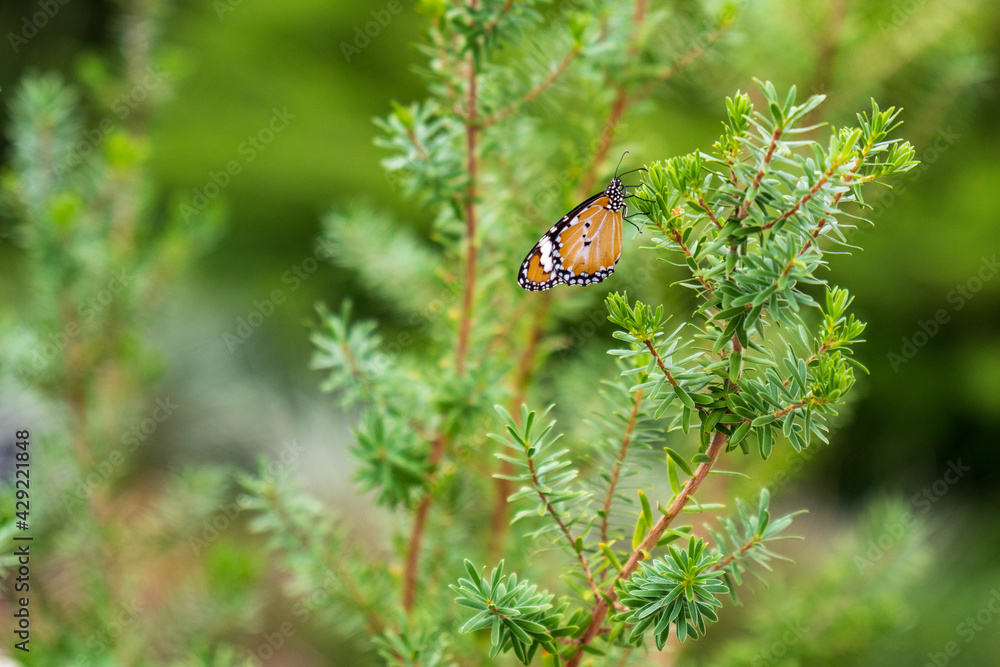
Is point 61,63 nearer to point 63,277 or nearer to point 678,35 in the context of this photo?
point 63,277

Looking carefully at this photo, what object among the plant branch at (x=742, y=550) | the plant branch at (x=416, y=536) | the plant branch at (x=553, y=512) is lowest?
the plant branch at (x=416, y=536)

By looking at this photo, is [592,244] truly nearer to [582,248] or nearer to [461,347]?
[582,248]

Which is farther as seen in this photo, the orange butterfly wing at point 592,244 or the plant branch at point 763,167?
the orange butterfly wing at point 592,244

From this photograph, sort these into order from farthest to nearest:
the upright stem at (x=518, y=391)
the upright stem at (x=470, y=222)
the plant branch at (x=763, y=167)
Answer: the upright stem at (x=518, y=391) < the upright stem at (x=470, y=222) < the plant branch at (x=763, y=167)

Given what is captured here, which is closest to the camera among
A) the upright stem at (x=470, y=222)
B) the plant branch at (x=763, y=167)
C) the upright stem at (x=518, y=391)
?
the plant branch at (x=763, y=167)

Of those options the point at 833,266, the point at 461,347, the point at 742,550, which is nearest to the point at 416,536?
the point at 461,347

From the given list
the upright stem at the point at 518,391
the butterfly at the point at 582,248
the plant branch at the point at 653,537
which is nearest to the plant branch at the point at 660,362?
the plant branch at the point at 653,537

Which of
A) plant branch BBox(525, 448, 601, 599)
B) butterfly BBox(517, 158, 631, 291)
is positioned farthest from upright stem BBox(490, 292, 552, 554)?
plant branch BBox(525, 448, 601, 599)

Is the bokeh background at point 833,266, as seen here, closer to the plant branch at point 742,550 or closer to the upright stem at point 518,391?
the upright stem at point 518,391

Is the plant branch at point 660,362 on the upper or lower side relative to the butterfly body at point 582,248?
lower
